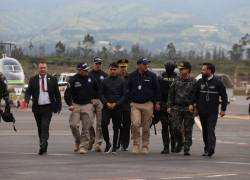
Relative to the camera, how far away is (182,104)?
2042 cm

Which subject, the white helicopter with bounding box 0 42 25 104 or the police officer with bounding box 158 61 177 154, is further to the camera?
the white helicopter with bounding box 0 42 25 104

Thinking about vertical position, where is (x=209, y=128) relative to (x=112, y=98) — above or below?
below

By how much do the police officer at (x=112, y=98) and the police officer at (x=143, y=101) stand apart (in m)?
0.25

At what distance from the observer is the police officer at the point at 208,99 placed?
20109 mm

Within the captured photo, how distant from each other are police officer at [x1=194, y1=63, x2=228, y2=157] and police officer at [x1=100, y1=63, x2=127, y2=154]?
1674mm

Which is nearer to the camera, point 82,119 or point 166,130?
point 82,119

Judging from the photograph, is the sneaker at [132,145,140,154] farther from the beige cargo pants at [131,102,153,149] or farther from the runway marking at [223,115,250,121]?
the runway marking at [223,115,250,121]

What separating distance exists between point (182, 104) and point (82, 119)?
87.0 inches

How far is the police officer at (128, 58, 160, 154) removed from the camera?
67.6ft

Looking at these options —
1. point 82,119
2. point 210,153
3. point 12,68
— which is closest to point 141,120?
point 82,119

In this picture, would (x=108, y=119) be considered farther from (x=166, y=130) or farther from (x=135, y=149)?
(x=166, y=130)

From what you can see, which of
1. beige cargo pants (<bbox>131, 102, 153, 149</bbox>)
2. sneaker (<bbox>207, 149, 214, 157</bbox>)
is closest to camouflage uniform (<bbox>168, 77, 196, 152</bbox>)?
beige cargo pants (<bbox>131, 102, 153, 149</bbox>)

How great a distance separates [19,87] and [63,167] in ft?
104

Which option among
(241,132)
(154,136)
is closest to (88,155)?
(154,136)
